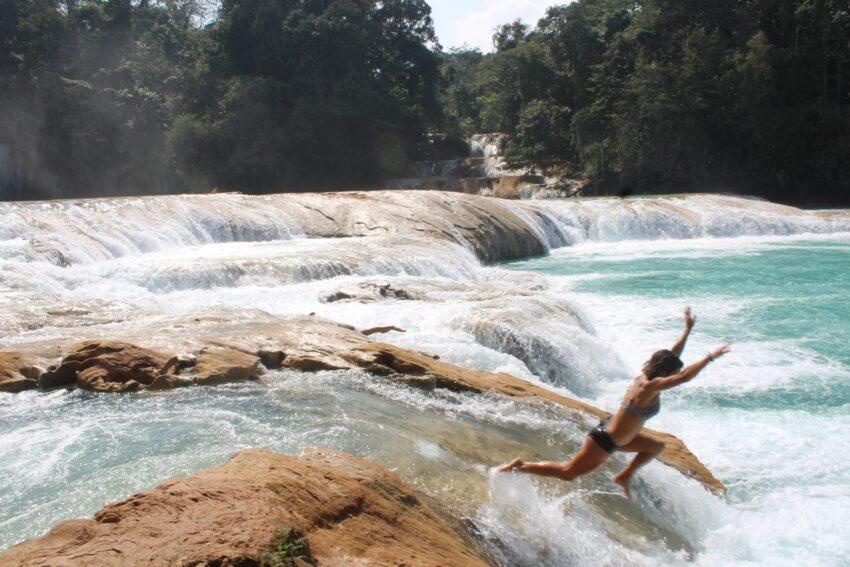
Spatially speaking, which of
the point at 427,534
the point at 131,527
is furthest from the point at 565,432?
the point at 131,527

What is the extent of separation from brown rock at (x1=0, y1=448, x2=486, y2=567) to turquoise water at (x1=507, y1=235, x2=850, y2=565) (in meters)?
2.01

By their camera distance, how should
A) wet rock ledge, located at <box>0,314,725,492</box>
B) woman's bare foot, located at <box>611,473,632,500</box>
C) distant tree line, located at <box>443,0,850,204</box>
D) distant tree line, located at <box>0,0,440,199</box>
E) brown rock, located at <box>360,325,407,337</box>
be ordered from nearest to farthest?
woman's bare foot, located at <box>611,473,632,500</box> → wet rock ledge, located at <box>0,314,725,492</box> → brown rock, located at <box>360,325,407,337</box> → distant tree line, located at <box>443,0,850,204</box> → distant tree line, located at <box>0,0,440,199</box>

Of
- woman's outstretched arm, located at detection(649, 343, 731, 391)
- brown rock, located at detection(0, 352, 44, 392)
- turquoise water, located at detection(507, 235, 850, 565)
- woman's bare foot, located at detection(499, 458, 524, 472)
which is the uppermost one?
woman's outstretched arm, located at detection(649, 343, 731, 391)

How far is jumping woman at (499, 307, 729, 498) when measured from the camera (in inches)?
144

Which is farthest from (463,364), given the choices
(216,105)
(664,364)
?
(216,105)

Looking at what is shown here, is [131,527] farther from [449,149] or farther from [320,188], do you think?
[449,149]

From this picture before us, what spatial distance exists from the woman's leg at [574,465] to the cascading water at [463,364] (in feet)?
0.73

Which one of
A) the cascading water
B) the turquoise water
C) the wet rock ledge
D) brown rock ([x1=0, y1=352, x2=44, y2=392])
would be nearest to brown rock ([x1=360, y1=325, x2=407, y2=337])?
the cascading water

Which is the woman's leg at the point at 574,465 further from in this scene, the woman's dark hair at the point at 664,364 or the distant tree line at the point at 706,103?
the distant tree line at the point at 706,103

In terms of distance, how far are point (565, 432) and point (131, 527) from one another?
324cm

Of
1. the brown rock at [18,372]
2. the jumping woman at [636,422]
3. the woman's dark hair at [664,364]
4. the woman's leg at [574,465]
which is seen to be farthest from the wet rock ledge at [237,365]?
the woman's dark hair at [664,364]

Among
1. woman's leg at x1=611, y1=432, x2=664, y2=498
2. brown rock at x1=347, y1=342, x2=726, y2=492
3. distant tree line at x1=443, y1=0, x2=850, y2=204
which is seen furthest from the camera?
distant tree line at x1=443, y1=0, x2=850, y2=204

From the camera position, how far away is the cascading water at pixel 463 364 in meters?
4.27

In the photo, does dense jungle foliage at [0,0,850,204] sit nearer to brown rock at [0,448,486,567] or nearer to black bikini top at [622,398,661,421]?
black bikini top at [622,398,661,421]
